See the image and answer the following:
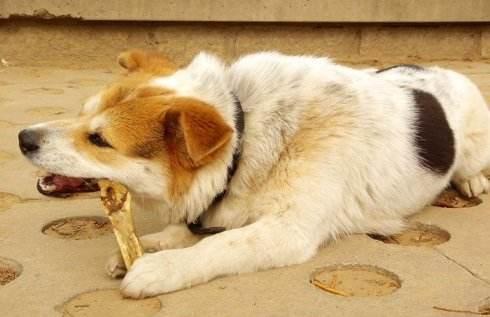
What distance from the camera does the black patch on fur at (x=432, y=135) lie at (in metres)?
3.54

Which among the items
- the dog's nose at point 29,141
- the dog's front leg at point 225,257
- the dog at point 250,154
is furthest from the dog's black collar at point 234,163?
the dog's nose at point 29,141

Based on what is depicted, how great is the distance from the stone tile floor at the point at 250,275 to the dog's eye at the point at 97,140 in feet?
1.60

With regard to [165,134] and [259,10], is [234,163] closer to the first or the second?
[165,134]

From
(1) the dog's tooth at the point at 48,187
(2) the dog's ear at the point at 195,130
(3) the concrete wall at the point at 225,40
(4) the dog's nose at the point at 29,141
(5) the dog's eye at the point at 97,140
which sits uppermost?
(2) the dog's ear at the point at 195,130

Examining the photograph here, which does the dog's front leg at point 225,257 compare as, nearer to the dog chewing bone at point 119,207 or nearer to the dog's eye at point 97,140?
the dog chewing bone at point 119,207

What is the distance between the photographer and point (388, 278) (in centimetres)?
294

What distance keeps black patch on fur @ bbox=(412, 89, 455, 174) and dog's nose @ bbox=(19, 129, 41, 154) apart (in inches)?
68.2

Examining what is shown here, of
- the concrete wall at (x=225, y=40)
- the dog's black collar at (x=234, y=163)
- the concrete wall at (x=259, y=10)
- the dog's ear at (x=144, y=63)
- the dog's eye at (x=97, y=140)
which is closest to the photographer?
the dog's eye at (x=97, y=140)

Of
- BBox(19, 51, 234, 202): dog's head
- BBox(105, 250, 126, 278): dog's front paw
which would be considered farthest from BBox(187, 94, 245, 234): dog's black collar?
BBox(105, 250, 126, 278): dog's front paw

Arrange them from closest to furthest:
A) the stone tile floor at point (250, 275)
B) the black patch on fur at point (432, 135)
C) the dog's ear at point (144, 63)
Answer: the stone tile floor at point (250, 275)
the dog's ear at point (144, 63)
the black patch on fur at point (432, 135)

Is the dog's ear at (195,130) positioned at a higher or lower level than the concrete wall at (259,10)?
higher

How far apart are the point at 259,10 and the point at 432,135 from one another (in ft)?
16.4

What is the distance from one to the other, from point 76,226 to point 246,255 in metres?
1.03

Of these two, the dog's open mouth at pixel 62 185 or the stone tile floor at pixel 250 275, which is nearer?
the stone tile floor at pixel 250 275
